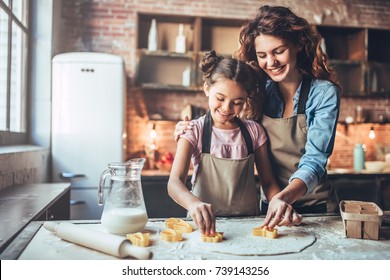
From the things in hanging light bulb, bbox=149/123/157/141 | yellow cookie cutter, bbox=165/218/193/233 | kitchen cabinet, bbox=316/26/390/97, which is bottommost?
yellow cookie cutter, bbox=165/218/193/233

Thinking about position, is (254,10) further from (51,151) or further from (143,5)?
Answer: (51,151)

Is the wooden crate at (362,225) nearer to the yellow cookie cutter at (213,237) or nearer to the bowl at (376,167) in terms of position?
the yellow cookie cutter at (213,237)

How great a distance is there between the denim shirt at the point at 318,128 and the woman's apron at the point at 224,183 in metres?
0.19

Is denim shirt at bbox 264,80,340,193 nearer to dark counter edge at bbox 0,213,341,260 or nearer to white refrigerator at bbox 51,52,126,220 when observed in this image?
dark counter edge at bbox 0,213,341,260

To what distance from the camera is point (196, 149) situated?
4.42ft

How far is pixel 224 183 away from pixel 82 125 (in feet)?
6.22

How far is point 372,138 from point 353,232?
3.40 metres

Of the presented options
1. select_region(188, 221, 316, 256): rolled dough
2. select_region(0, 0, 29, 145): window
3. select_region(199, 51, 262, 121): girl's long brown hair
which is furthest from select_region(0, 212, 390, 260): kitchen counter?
select_region(0, 0, 29, 145): window

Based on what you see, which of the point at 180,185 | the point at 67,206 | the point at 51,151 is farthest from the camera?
the point at 51,151

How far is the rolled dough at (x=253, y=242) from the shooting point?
2.75 feet

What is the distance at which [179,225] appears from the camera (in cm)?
101

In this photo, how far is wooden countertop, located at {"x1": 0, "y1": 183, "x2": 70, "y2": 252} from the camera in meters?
1.04

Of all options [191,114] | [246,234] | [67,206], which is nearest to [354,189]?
[191,114]

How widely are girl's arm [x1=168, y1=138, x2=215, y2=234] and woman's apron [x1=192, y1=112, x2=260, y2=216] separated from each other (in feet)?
0.26
